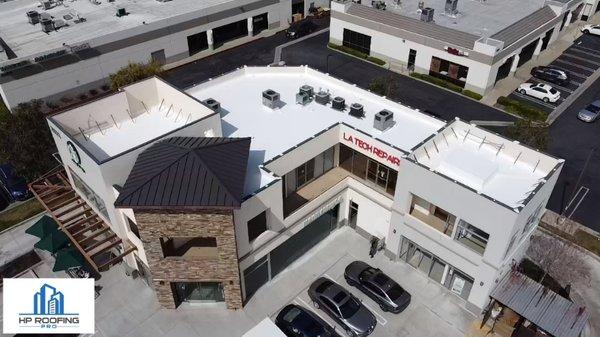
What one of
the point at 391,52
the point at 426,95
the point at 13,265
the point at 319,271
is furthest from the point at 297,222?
the point at 391,52

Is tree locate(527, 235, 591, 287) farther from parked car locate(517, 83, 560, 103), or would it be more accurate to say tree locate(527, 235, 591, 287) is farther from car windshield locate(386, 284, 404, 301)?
parked car locate(517, 83, 560, 103)

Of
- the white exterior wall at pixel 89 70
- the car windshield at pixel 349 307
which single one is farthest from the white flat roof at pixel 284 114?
the white exterior wall at pixel 89 70

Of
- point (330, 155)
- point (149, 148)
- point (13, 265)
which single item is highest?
point (149, 148)

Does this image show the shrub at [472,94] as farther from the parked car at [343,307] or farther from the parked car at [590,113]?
the parked car at [343,307]

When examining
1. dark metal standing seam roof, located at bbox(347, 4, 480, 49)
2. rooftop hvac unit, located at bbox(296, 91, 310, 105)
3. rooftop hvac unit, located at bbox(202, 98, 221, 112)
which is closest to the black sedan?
rooftop hvac unit, located at bbox(296, 91, 310, 105)

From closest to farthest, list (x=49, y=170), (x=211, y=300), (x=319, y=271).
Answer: (x=211, y=300) < (x=319, y=271) < (x=49, y=170)

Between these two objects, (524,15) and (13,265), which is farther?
(524,15)

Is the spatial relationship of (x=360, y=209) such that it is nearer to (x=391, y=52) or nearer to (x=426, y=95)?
(x=426, y=95)
